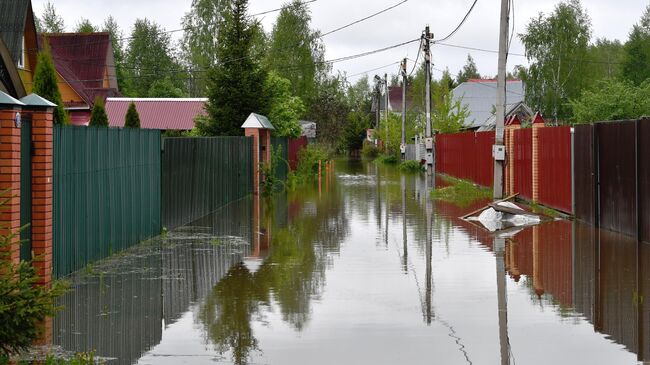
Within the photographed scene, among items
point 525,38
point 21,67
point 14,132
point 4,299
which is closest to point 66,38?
point 21,67

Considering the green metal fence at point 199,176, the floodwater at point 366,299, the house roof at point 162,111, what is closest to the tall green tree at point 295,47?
the house roof at point 162,111

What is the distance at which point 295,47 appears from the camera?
8225 cm

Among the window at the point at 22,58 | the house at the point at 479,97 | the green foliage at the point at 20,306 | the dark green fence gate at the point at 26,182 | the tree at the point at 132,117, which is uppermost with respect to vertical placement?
the house at the point at 479,97

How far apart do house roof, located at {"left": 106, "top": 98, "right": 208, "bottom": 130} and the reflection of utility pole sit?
41.5 metres

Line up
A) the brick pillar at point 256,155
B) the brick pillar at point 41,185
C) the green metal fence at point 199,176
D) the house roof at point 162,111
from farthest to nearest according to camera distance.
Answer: the house roof at point 162,111
the brick pillar at point 256,155
the green metal fence at point 199,176
the brick pillar at point 41,185

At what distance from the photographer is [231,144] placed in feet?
88.8

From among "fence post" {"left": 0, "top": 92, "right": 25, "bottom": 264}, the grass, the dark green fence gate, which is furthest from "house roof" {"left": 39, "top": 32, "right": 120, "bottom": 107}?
"fence post" {"left": 0, "top": 92, "right": 25, "bottom": 264}

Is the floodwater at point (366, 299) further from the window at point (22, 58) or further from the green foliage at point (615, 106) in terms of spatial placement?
the green foliage at point (615, 106)

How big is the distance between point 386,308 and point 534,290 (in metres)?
2.04

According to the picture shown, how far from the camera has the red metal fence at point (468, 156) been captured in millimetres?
34094

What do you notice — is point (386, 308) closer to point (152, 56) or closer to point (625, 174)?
point (625, 174)

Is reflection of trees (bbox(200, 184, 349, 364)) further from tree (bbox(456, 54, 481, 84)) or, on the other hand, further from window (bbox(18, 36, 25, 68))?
tree (bbox(456, 54, 481, 84))

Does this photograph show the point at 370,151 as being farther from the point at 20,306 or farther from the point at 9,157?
the point at 20,306

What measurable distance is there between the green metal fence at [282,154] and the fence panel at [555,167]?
12.2 m
